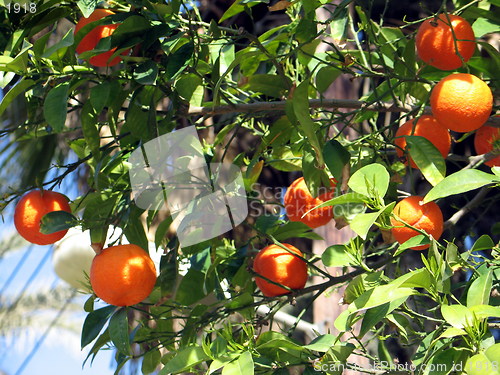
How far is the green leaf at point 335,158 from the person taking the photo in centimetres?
96

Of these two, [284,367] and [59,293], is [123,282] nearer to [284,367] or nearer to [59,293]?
[284,367]

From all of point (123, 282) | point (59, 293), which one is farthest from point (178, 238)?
point (59, 293)

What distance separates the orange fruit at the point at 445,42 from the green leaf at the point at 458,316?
40 cm

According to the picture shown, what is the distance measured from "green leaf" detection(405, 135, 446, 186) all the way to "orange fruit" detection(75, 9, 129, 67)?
0.42m

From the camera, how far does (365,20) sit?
1.09 meters

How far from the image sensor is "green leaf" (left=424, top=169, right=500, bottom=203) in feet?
2.45

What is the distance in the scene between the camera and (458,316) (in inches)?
27.1

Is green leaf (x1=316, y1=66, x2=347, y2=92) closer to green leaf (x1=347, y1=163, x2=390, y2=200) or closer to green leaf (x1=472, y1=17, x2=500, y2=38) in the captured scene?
green leaf (x1=472, y1=17, x2=500, y2=38)

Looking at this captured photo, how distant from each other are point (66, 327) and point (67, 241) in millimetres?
4349

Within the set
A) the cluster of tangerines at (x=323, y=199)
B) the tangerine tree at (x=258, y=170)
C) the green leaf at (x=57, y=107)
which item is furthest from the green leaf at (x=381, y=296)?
the green leaf at (x=57, y=107)

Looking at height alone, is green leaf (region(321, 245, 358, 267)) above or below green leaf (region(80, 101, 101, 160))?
below

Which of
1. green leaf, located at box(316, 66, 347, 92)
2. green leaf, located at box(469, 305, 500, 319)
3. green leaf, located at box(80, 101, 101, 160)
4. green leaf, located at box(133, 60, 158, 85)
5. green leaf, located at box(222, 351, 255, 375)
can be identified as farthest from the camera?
green leaf, located at box(316, 66, 347, 92)

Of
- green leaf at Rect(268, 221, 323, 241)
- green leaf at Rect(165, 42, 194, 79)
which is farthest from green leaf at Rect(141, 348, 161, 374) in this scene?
green leaf at Rect(165, 42, 194, 79)

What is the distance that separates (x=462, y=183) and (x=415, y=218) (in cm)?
12
